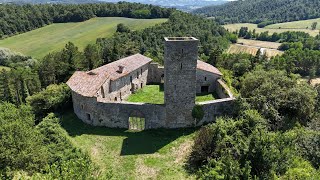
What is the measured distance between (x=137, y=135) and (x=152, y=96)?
37.2 feet

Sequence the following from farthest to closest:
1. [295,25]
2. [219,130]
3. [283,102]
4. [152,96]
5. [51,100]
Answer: [295,25] < [152,96] < [51,100] < [283,102] < [219,130]

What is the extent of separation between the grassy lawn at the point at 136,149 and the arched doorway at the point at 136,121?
87cm

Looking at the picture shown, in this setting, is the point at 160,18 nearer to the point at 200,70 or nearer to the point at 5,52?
the point at 5,52

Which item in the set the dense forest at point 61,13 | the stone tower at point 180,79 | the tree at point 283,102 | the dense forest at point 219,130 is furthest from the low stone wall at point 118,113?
the dense forest at point 61,13

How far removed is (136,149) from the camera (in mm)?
30078

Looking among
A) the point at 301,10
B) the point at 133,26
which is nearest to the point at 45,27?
the point at 133,26

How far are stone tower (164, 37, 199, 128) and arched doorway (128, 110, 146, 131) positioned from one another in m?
3.06

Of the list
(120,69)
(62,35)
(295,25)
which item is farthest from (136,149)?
(295,25)

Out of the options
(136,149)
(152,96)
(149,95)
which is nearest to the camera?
(136,149)

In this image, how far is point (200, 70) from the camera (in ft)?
142

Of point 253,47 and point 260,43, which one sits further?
point 260,43

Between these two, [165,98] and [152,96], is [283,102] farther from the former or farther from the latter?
[152,96]

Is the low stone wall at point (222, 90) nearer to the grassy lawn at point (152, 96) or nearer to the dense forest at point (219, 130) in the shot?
the grassy lawn at point (152, 96)

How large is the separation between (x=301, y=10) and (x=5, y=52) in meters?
192
